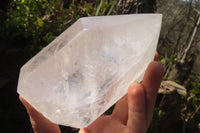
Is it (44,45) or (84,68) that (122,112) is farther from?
(44,45)

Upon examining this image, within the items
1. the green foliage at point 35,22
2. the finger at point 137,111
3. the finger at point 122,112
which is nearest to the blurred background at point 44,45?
the green foliage at point 35,22

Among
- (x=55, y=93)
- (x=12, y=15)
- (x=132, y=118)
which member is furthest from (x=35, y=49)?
(x=132, y=118)

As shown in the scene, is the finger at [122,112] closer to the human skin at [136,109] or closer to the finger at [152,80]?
the human skin at [136,109]

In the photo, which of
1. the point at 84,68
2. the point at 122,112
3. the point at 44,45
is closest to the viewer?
the point at 84,68

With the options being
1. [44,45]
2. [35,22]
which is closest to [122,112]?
[44,45]

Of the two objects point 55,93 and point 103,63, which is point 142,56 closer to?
point 103,63

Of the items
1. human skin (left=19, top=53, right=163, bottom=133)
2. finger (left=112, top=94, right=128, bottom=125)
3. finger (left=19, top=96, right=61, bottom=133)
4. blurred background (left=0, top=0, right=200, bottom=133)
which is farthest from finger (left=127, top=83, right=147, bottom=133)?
blurred background (left=0, top=0, right=200, bottom=133)

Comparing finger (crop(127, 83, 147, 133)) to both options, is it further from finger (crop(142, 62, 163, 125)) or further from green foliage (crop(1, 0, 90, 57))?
green foliage (crop(1, 0, 90, 57))
